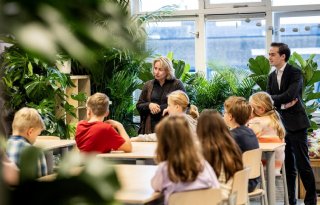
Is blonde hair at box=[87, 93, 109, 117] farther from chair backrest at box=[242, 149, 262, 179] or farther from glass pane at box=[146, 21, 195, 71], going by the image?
glass pane at box=[146, 21, 195, 71]

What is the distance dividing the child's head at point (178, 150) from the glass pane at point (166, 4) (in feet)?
17.6

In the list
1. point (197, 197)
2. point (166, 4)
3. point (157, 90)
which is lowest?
point (197, 197)

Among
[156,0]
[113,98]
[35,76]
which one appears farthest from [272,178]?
[156,0]

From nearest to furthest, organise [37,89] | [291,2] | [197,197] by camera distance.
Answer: [197,197]
[37,89]
[291,2]

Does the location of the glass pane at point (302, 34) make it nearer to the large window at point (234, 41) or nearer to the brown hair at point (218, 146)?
the large window at point (234, 41)

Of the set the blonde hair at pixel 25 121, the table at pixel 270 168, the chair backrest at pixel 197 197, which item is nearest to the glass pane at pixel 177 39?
the table at pixel 270 168

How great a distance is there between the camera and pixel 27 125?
145 inches

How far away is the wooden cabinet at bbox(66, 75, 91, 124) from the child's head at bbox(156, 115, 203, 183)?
4183 millimetres

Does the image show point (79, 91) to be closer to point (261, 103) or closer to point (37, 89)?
point (37, 89)

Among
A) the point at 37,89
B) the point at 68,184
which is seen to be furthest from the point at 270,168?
the point at 68,184

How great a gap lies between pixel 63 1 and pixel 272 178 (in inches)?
184

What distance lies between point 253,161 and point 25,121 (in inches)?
63.1

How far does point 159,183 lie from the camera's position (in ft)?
9.58

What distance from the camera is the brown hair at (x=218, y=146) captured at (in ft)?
11.5
